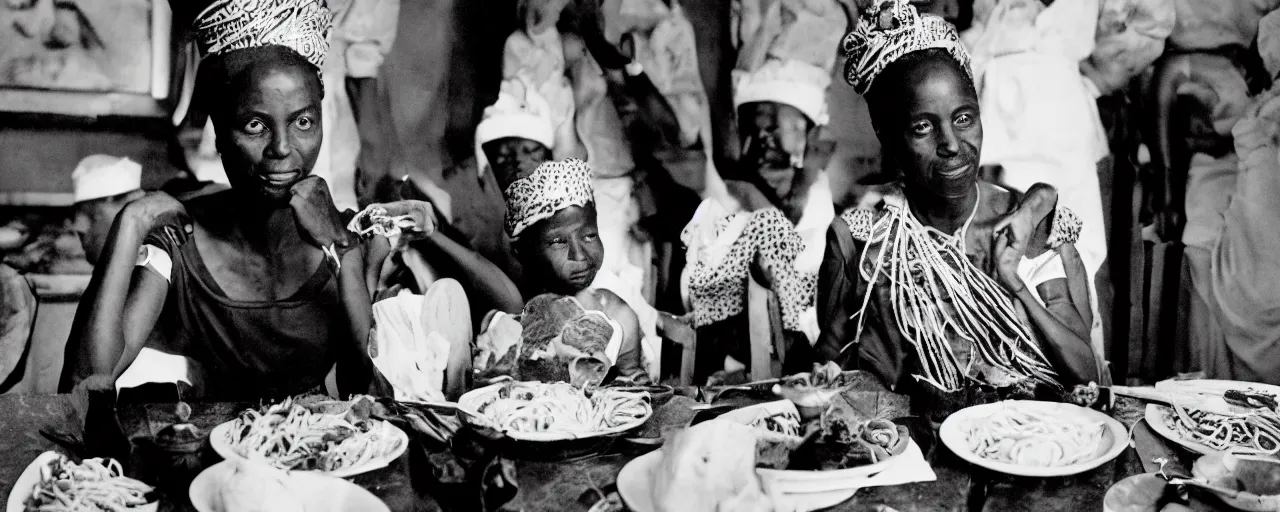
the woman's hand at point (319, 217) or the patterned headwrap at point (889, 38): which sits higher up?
the patterned headwrap at point (889, 38)

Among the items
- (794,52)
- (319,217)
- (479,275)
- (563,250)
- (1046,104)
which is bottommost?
(479,275)

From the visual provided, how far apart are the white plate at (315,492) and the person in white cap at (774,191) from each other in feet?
4.60

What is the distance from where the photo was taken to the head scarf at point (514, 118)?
416cm

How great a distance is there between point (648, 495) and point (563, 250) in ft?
3.58

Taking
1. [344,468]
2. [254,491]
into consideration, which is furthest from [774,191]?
[254,491]

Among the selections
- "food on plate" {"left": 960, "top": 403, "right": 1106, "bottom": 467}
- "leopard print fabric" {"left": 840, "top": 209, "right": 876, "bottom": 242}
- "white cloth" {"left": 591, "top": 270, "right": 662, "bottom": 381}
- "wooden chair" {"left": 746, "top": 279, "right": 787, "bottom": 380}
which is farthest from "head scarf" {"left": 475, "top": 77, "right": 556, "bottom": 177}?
"food on plate" {"left": 960, "top": 403, "right": 1106, "bottom": 467}

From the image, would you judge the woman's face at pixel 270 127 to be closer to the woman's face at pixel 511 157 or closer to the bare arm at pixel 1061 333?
the woman's face at pixel 511 157

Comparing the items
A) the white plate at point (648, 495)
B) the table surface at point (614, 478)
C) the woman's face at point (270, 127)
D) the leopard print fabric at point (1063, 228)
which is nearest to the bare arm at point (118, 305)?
the table surface at point (614, 478)

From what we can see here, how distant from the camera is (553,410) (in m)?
3.83

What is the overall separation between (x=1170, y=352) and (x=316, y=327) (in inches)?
132

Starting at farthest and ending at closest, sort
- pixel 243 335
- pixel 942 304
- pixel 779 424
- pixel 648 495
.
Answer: pixel 942 304 < pixel 243 335 < pixel 779 424 < pixel 648 495

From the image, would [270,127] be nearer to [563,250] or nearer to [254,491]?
[563,250]

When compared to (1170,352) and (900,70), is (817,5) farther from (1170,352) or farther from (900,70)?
(1170,352)

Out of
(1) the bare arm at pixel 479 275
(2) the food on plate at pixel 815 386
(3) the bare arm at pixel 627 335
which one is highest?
(1) the bare arm at pixel 479 275
